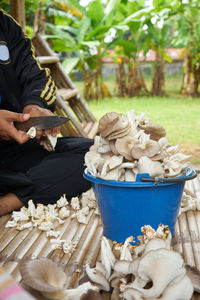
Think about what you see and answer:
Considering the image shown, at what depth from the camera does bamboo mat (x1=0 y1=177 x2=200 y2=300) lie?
1646mm

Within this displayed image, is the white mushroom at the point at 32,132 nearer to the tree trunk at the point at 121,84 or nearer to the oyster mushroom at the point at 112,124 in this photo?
the oyster mushroom at the point at 112,124

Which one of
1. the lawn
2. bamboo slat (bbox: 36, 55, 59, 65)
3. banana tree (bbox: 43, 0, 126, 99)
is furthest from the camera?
banana tree (bbox: 43, 0, 126, 99)

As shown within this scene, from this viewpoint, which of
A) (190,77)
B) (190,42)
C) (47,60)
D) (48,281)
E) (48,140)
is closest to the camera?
(48,281)

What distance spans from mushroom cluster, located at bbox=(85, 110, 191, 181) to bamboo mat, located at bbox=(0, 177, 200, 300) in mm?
347

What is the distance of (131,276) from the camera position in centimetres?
139

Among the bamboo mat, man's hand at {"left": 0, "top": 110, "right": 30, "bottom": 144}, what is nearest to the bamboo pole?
the bamboo mat

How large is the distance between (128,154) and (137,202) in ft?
0.68

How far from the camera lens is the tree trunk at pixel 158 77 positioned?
894 centimetres

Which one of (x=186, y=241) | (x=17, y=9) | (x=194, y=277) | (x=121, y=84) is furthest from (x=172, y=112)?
(x=194, y=277)

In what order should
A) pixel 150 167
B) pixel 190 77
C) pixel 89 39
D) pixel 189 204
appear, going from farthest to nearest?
pixel 190 77, pixel 89 39, pixel 189 204, pixel 150 167

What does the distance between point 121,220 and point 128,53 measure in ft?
23.9

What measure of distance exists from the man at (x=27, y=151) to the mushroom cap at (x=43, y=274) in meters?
0.84

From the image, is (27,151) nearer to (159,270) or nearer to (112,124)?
(112,124)

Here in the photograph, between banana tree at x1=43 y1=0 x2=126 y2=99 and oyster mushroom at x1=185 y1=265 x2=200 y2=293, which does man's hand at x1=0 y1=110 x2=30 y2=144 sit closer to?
oyster mushroom at x1=185 y1=265 x2=200 y2=293
